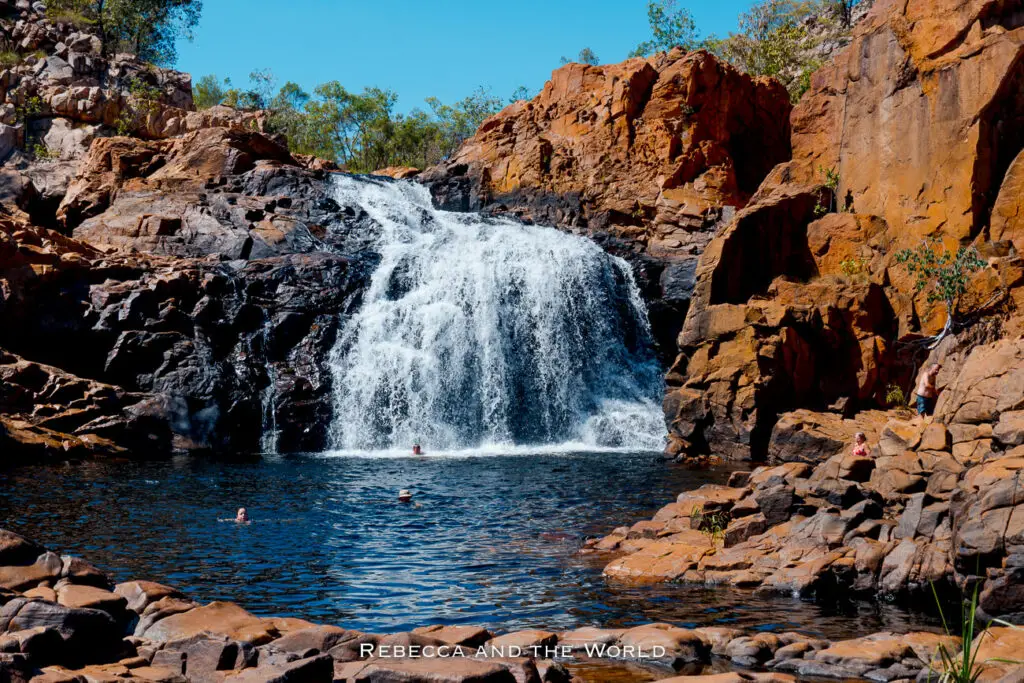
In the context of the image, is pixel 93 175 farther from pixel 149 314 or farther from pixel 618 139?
pixel 618 139

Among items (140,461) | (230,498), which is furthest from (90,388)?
(230,498)

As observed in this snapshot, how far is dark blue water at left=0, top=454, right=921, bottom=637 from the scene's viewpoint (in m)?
13.6

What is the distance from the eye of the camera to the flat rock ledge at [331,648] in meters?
9.16

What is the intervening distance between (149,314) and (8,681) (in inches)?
1104

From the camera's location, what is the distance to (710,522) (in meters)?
17.9

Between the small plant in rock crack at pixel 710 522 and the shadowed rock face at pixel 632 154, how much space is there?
25548 millimetres

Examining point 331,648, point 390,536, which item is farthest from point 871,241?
point 331,648

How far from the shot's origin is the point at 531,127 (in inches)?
2007

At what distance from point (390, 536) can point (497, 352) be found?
18.1 metres

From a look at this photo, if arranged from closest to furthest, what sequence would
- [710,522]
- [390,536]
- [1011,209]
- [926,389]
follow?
1. [710,522]
2. [390,536]
3. [926,389]
4. [1011,209]

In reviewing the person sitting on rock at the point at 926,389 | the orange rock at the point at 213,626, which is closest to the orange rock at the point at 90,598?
the orange rock at the point at 213,626

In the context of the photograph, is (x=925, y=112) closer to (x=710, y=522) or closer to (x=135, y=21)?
(x=710, y=522)

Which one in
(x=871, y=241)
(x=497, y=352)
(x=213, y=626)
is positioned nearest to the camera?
(x=213, y=626)

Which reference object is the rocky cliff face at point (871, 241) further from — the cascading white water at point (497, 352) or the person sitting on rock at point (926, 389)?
the cascading white water at point (497, 352)
